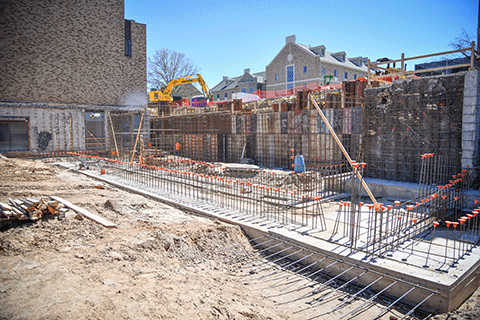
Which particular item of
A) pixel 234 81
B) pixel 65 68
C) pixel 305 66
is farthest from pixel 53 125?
pixel 234 81

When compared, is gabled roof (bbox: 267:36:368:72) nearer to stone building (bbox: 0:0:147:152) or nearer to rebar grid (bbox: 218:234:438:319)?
stone building (bbox: 0:0:147:152)

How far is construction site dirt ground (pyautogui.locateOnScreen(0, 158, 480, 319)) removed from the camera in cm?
392

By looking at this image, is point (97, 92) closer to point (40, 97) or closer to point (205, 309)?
point (40, 97)

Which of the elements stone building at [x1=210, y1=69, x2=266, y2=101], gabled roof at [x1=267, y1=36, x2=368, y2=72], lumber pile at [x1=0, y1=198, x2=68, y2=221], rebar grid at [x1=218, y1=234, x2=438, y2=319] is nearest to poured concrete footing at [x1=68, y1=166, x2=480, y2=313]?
rebar grid at [x1=218, y1=234, x2=438, y2=319]

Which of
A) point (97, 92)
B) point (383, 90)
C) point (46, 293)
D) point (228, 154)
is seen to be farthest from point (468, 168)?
point (97, 92)

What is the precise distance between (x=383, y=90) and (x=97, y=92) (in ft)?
77.3

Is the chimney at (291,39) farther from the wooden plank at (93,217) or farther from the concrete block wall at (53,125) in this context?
the wooden plank at (93,217)

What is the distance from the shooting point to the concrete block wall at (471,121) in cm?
862

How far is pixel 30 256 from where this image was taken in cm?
518

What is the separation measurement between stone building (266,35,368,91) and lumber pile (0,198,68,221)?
33399 mm

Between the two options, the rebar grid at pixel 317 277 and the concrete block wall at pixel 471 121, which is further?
the concrete block wall at pixel 471 121

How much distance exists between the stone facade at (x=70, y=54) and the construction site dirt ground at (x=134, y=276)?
21492mm

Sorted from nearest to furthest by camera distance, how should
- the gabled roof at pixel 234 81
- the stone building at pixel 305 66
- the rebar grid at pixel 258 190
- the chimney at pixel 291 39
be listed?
the rebar grid at pixel 258 190, the stone building at pixel 305 66, the chimney at pixel 291 39, the gabled roof at pixel 234 81

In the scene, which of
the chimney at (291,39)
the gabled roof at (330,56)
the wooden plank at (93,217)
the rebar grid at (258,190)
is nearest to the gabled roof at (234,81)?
the gabled roof at (330,56)
